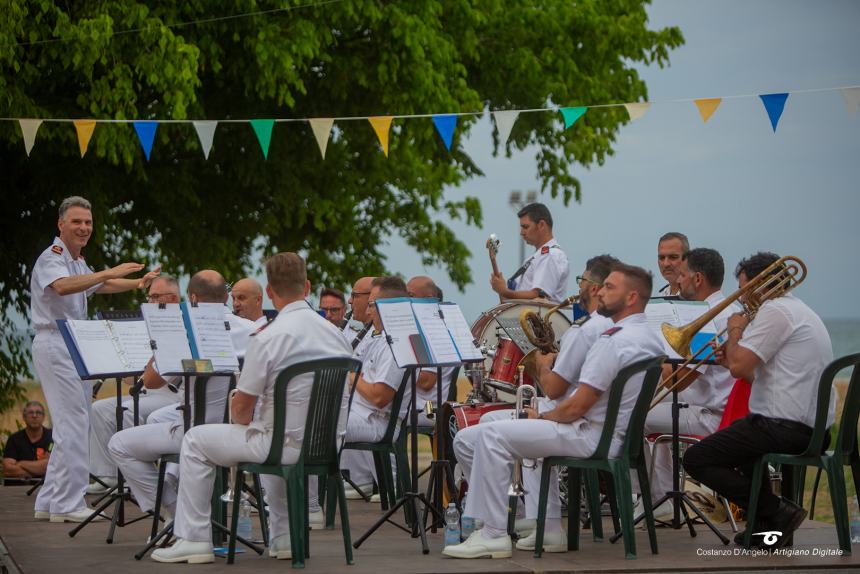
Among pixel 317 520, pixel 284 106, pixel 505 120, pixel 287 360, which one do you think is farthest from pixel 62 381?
pixel 284 106

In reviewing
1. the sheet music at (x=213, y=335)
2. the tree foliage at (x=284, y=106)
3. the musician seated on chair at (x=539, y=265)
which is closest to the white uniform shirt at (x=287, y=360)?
the sheet music at (x=213, y=335)

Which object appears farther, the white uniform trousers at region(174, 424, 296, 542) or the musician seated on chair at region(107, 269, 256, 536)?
the musician seated on chair at region(107, 269, 256, 536)

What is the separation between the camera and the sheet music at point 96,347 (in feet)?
25.6

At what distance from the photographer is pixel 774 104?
430 inches

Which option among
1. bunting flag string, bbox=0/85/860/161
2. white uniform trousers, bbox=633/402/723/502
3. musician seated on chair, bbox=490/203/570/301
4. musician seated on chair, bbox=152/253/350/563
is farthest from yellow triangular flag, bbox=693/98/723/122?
musician seated on chair, bbox=152/253/350/563

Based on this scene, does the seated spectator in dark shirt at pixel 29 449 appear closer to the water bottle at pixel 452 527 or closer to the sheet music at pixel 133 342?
the sheet music at pixel 133 342

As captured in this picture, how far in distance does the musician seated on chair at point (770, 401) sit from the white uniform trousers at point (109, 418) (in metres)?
4.13

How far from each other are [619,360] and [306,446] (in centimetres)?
163

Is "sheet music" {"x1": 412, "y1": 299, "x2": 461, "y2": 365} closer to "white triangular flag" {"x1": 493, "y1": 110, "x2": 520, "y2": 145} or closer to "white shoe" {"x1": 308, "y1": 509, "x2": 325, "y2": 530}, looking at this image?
"white shoe" {"x1": 308, "y1": 509, "x2": 325, "y2": 530}

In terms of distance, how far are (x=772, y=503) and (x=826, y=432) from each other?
0.52 m

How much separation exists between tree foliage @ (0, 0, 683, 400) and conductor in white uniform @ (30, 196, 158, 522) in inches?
182

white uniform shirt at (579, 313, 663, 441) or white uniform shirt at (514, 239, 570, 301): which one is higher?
white uniform shirt at (514, 239, 570, 301)

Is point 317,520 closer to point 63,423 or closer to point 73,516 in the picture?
point 73,516

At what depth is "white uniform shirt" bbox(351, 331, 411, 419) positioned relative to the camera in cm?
843
